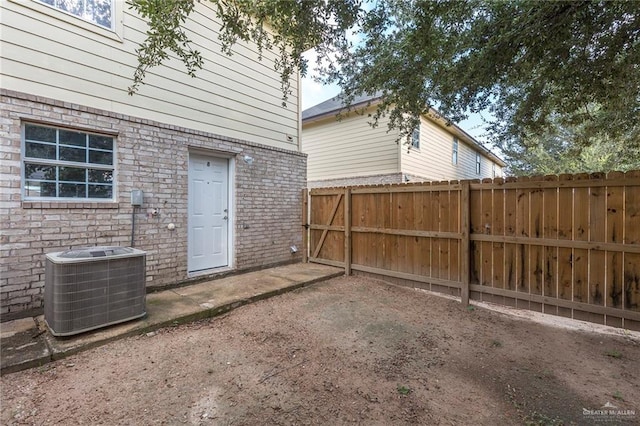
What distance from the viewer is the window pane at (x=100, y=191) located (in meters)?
3.92

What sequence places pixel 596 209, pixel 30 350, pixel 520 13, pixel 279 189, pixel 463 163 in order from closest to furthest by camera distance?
pixel 30 350 < pixel 520 13 < pixel 596 209 < pixel 279 189 < pixel 463 163

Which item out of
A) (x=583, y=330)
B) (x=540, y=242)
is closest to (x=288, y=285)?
(x=540, y=242)

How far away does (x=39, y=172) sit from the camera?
350cm

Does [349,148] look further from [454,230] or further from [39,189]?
[39,189]

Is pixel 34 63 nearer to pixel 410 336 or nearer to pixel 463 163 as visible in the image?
pixel 410 336

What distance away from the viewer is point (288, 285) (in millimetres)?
4871

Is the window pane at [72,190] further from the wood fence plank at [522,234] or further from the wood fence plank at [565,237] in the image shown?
A: the wood fence plank at [565,237]

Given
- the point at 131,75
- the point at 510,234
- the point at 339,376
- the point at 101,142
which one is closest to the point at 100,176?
the point at 101,142

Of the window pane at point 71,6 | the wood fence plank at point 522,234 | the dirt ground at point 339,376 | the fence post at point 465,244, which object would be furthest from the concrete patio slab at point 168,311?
the window pane at point 71,6

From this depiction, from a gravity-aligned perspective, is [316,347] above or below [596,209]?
below

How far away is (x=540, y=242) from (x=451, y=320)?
62.2 inches

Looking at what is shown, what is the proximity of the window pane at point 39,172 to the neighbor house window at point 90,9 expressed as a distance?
1984mm

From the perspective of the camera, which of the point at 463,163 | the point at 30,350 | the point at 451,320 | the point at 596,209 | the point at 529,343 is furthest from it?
the point at 463,163

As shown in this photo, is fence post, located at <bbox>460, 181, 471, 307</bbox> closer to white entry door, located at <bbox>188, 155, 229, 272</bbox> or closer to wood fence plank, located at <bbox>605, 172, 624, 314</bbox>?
wood fence plank, located at <bbox>605, 172, 624, 314</bbox>
